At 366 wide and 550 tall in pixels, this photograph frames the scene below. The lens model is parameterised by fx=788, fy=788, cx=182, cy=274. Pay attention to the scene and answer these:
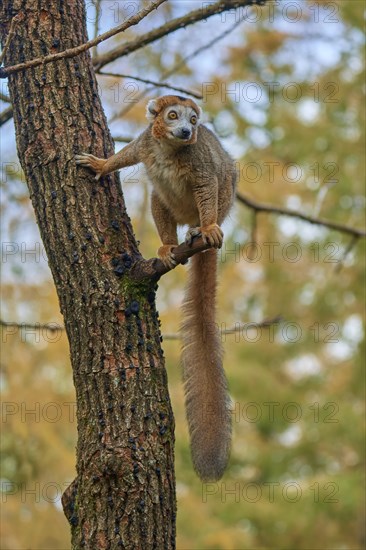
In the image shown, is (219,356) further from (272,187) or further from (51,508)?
(272,187)

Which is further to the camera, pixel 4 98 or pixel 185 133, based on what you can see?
pixel 185 133

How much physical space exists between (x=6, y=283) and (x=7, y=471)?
1878mm

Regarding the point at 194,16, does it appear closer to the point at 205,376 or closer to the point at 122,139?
the point at 122,139

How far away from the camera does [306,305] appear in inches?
531

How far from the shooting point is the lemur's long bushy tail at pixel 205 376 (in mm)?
3486

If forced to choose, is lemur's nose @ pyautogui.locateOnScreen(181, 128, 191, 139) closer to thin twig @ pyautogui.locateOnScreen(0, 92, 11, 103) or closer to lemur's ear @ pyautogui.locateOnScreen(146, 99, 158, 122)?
lemur's ear @ pyautogui.locateOnScreen(146, 99, 158, 122)

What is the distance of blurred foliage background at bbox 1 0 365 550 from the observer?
27.6 feet

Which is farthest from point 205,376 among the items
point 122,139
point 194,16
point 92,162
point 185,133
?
point 194,16

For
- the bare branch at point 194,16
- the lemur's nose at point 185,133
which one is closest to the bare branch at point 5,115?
the bare branch at point 194,16

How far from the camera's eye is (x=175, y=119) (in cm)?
476

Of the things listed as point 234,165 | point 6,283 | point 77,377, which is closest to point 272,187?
point 6,283

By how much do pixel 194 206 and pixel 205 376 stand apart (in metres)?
1.26

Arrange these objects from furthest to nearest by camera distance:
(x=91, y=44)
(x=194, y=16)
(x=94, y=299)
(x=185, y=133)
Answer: (x=185, y=133) < (x=194, y=16) < (x=94, y=299) < (x=91, y=44)

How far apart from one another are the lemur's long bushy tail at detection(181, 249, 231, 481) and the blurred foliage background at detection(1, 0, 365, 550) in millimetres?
3716
